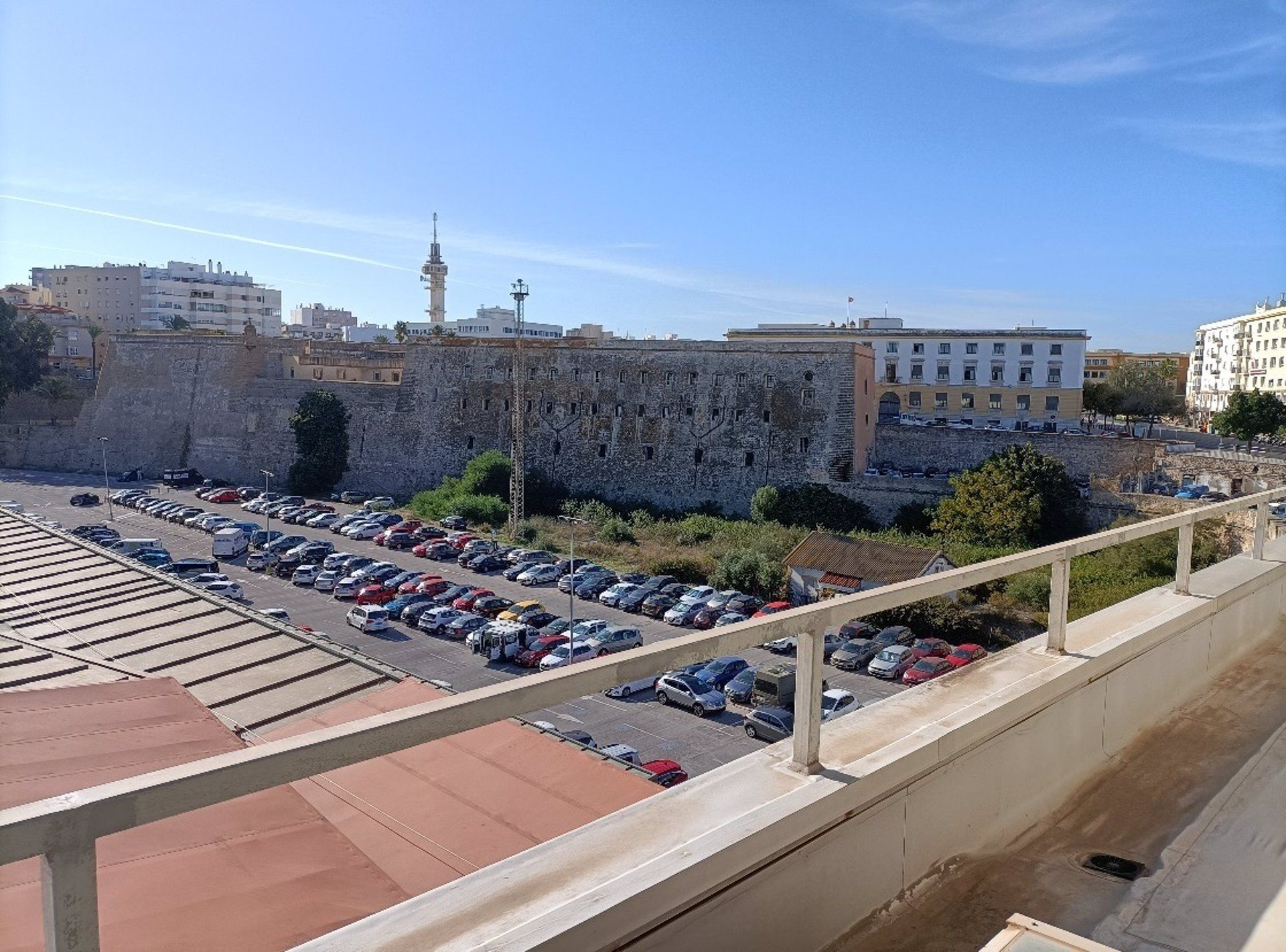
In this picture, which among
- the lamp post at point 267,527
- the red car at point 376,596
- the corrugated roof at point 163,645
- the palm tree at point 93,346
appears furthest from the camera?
the palm tree at point 93,346

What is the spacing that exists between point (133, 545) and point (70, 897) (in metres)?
21.3

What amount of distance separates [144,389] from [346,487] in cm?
887

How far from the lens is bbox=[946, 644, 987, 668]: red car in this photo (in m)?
12.9

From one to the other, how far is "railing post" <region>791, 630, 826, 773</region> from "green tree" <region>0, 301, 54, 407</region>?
123 ft

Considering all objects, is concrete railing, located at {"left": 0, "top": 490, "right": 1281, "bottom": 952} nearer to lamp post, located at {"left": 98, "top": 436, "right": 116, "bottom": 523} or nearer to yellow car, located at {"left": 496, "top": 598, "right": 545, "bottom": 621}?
yellow car, located at {"left": 496, "top": 598, "right": 545, "bottom": 621}

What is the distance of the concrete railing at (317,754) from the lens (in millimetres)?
804

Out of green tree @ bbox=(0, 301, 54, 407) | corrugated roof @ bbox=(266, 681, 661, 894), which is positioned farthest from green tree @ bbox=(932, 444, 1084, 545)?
green tree @ bbox=(0, 301, 54, 407)

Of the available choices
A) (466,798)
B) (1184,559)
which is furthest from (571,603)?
(1184,559)

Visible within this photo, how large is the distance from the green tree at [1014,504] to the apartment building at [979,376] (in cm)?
604

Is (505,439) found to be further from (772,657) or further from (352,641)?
(772,657)

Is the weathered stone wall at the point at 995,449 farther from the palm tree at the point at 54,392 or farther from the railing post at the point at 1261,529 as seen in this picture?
the palm tree at the point at 54,392

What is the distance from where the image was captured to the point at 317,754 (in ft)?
3.08

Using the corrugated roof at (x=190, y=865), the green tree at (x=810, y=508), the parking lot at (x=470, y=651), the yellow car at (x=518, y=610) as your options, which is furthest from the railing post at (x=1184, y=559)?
the green tree at (x=810, y=508)

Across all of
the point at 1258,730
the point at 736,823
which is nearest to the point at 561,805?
the point at 736,823
